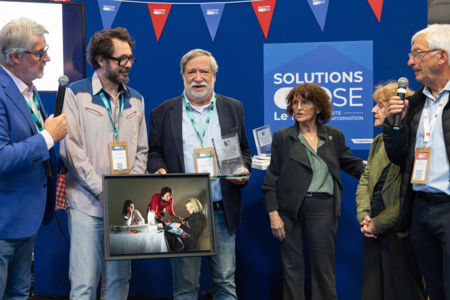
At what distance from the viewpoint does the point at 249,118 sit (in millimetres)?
4137

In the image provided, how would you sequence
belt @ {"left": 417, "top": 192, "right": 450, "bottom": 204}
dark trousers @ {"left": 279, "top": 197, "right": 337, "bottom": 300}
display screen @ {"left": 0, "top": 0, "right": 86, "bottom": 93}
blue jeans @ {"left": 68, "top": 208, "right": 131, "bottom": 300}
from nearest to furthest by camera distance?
1. belt @ {"left": 417, "top": 192, "right": 450, "bottom": 204}
2. blue jeans @ {"left": 68, "top": 208, "right": 131, "bottom": 300}
3. dark trousers @ {"left": 279, "top": 197, "right": 337, "bottom": 300}
4. display screen @ {"left": 0, "top": 0, "right": 86, "bottom": 93}

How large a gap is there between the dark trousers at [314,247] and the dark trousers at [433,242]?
2.54 ft

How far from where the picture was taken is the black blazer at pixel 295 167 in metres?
3.17

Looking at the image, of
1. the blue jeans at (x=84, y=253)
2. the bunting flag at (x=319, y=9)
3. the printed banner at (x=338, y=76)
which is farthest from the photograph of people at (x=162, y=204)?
the bunting flag at (x=319, y=9)

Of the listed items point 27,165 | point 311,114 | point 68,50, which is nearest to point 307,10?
point 311,114

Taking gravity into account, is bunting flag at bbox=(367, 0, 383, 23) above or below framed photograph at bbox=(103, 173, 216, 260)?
above

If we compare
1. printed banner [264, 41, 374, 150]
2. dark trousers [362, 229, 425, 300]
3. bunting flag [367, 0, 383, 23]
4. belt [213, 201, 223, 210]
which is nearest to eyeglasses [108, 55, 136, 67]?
belt [213, 201, 223, 210]

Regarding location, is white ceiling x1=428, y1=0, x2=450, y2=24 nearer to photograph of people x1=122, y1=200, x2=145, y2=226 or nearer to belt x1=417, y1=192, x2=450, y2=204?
belt x1=417, y1=192, x2=450, y2=204

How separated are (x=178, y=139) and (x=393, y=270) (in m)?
1.58

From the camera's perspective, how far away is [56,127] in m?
2.32

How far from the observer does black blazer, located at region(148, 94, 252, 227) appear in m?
2.95

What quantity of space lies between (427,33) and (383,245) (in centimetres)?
134

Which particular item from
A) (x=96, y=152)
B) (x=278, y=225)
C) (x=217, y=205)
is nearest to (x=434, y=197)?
(x=278, y=225)

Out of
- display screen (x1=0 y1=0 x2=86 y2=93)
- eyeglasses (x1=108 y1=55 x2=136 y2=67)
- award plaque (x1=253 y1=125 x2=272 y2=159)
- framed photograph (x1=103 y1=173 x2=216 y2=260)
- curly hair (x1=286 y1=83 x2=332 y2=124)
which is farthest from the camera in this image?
display screen (x1=0 y1=0 x2=86 y2=93)
